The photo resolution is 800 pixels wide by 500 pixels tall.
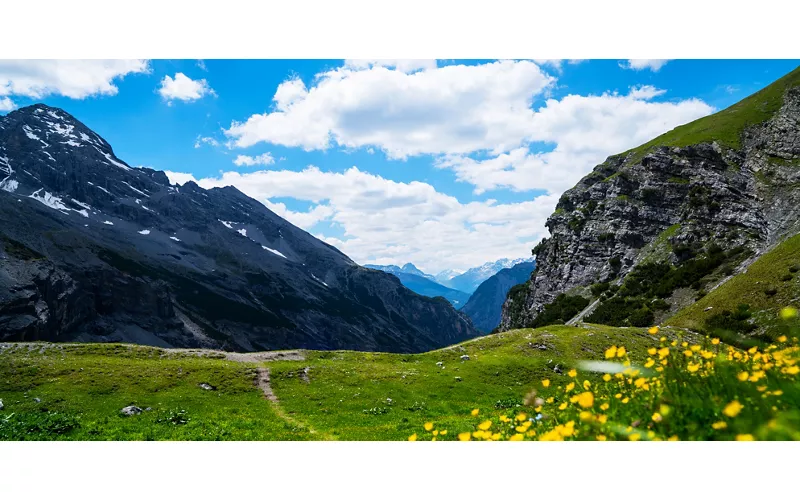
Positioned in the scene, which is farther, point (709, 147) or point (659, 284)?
point (709, 147)

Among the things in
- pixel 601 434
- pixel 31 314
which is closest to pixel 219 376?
pixel 601 434

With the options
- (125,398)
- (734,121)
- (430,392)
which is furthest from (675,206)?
(125,398)

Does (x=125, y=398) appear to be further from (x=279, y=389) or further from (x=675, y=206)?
(x=675, y=206)

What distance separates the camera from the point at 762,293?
43031mm

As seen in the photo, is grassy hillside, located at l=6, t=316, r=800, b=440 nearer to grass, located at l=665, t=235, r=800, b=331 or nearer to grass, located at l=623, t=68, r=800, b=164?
grass, located at l=665, t=235, r=800, b=331

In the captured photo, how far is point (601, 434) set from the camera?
4.96m

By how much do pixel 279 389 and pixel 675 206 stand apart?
389ft

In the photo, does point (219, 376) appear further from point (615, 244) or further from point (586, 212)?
point (586, 212)

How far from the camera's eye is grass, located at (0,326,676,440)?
680 inches

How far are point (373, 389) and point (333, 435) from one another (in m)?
14.1

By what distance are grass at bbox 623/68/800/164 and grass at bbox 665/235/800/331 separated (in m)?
80.8

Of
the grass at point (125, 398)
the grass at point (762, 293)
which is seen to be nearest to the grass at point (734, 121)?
the grass at point (762, 293)

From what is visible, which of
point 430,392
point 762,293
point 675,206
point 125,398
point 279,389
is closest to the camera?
point 125,398

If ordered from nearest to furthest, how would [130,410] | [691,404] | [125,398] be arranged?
[691,404]
[130,410]
[125,398]
